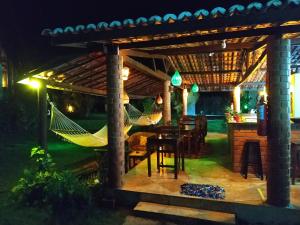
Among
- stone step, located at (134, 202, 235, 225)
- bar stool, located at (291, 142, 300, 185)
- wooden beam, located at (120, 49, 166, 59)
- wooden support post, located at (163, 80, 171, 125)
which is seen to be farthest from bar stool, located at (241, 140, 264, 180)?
wooden support post, located at (163, 80, 171, 125)

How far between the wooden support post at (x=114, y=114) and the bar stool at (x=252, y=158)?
2.38m

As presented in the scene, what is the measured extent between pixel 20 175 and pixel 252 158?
225 inches

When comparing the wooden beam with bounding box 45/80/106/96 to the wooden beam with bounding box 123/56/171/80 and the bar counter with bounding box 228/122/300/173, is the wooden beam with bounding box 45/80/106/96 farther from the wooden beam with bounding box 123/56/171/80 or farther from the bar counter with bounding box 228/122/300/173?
the bar counter with bounding box 228/122/300/173

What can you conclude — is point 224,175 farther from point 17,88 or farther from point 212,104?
point 212,104

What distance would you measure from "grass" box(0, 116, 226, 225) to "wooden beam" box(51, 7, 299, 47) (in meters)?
2.70

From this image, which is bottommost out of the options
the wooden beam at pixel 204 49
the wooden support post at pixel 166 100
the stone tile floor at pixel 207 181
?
the stone tile floor at pixel 207 181

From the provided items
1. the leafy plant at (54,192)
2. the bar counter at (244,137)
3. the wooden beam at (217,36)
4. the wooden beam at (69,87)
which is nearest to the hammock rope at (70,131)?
the wooden beam at (69,87)

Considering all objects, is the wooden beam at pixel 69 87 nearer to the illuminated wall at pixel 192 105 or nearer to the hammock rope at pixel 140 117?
Result: the hammock rope at pixel 140 117

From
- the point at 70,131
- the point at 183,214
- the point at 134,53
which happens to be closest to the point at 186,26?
the point at 134,53

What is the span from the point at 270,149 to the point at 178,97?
41.6 feet

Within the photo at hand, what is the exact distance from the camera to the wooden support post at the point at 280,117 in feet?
11.5

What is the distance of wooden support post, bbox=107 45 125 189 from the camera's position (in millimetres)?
4340

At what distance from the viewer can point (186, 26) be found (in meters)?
3.40

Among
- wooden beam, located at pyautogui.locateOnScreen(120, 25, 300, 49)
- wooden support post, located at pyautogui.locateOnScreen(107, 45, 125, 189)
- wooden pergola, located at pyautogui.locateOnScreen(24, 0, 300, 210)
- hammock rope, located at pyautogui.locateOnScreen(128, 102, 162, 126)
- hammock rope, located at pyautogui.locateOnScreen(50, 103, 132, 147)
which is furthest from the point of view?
hammock rope, located at pyautogui.locateOnScreen(128, 102, 162, 126)
